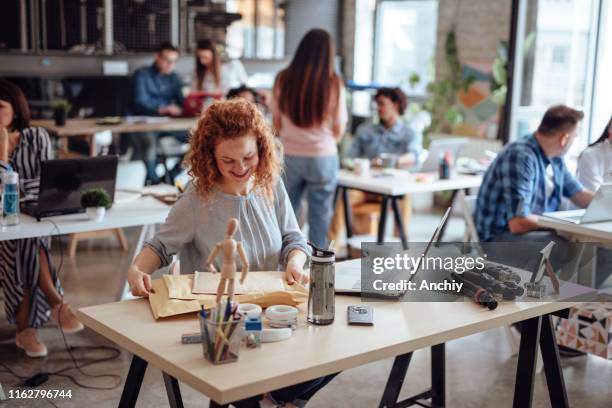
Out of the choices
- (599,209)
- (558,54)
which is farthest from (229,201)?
(558,54)

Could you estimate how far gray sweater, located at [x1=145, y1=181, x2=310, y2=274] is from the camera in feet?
8.99

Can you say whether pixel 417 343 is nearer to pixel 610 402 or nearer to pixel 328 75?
pixel 610 402

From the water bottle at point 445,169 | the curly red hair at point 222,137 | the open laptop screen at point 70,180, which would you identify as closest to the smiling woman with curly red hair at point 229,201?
the curly red hair at point 222,137

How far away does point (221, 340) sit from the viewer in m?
1.93

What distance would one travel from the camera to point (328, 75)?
4.83m

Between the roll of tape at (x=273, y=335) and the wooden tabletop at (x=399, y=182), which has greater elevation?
the roll of tape at (x=273, y=335)

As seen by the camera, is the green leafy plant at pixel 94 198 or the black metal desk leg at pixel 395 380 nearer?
the black metal desk leg at pixel 395 380

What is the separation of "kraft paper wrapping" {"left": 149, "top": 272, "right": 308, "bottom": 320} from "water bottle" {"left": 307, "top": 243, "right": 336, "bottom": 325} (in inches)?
6.1

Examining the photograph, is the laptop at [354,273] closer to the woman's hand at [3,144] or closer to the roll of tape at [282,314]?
Result: the roll of tape at [282,314]

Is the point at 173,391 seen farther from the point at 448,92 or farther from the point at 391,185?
the point at 448,92

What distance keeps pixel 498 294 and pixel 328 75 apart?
262 centimetres

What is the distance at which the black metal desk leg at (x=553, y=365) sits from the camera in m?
2.73

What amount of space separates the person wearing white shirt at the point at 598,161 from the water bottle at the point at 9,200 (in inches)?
120

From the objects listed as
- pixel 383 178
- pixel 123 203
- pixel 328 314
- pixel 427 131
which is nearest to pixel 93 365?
pixel 123 203
